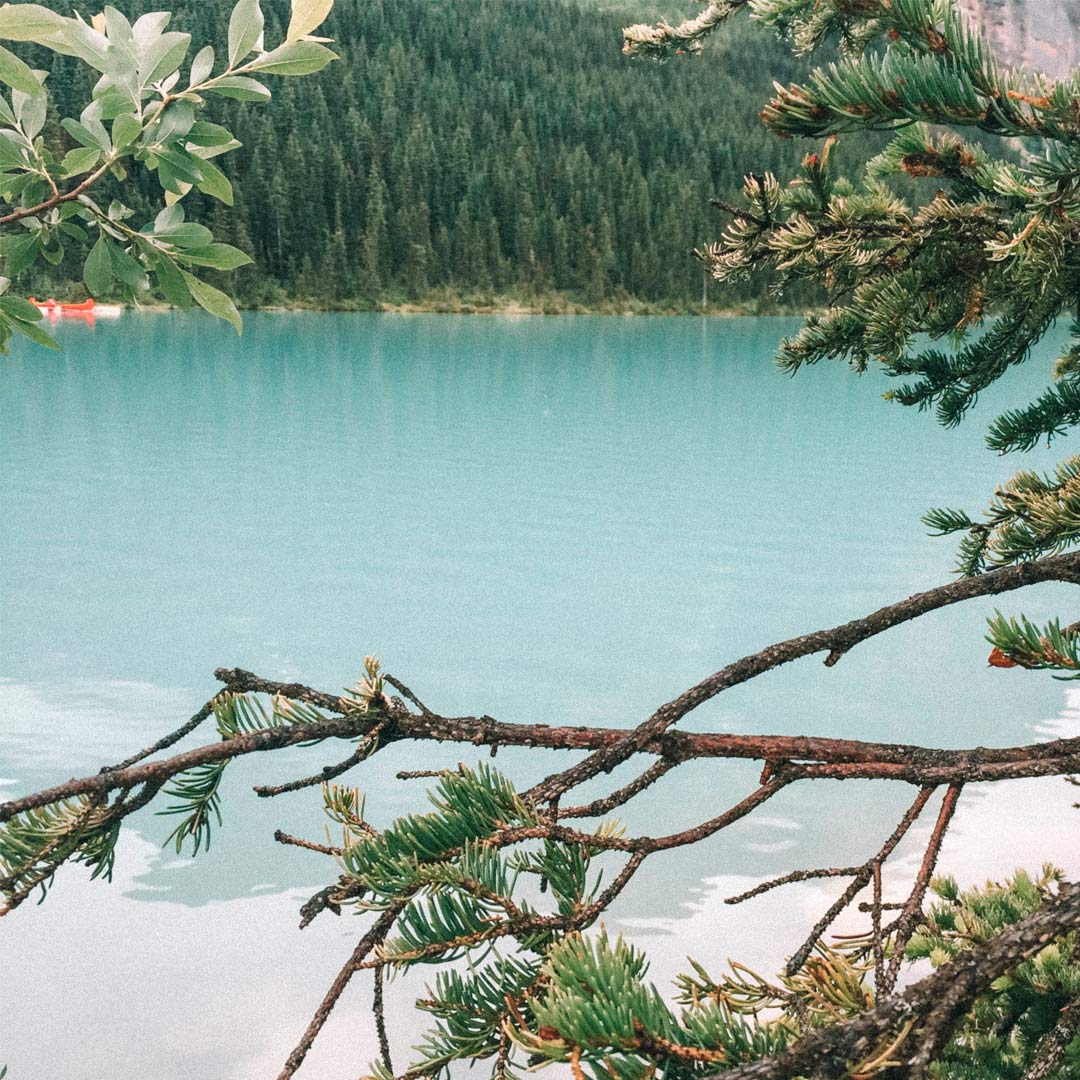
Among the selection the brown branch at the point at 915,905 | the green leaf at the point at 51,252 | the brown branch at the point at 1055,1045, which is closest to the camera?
the brown branch at the point at 1055,1045

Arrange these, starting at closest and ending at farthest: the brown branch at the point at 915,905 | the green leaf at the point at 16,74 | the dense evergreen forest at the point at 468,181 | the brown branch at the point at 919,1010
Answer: the brown branch at the point at 919,1010
the brown branch at the point at 915,905
the green leaf at the point at 16,74
the dense evergreen forest at the point at 468,181

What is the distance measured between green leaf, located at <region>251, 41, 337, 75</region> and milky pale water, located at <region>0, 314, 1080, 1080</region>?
19.1 feet

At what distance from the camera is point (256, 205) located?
11338cm

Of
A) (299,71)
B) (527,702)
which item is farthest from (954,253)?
(527,702)

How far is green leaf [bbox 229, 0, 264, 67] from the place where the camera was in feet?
5.01

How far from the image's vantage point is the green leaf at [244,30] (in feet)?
5.01

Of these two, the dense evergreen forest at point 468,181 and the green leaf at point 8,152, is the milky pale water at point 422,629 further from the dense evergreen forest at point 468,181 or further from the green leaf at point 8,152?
the dense evergreen forest at point 468,181

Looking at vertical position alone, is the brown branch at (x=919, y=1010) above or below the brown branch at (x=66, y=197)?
below

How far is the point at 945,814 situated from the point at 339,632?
14.4 m

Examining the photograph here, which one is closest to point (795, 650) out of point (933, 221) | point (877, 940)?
point (877, 940)

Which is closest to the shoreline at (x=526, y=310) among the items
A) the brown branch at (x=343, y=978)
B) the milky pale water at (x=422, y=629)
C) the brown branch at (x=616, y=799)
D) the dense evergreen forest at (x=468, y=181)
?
the dense evergreen forest at (x=468, y=181)

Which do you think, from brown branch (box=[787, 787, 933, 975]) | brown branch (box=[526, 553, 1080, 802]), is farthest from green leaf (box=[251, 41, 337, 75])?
brown branch (box=[787, 787, 933, 975])

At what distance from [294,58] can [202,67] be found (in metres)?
0.12

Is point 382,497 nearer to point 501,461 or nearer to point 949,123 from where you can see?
point 501,461
